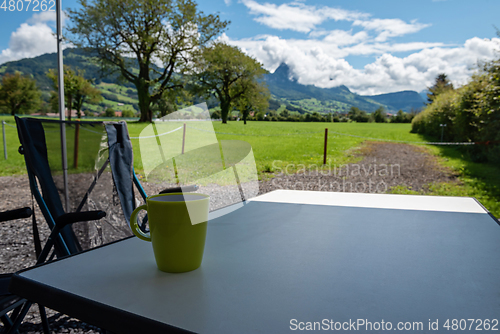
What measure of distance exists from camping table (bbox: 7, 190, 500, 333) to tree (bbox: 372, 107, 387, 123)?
2572 centimetres

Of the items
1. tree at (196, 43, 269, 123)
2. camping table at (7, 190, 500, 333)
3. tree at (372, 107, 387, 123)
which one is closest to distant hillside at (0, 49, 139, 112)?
tree at (196, 43, 269, 123)

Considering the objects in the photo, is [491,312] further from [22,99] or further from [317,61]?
[317,61]

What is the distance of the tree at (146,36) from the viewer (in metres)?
14.1

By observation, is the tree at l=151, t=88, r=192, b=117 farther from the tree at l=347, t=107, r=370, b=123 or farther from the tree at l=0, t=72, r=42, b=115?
the tree at l=347, t=107, r=370, b=123

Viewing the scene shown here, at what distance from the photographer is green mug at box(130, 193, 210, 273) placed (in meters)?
0.45

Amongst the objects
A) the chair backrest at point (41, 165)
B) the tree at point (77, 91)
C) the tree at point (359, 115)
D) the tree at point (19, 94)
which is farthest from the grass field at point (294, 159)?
the tree at point (359, 115)

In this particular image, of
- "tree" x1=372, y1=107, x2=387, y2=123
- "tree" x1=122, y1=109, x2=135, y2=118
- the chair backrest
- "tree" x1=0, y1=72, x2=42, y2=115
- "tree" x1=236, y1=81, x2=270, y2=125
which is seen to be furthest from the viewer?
"tree" x1=372, y1=107, x2=387, y2=123

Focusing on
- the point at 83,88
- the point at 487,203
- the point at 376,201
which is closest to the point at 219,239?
the point at 376,201

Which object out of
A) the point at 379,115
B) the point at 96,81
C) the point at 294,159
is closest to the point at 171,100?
the point at 96,81

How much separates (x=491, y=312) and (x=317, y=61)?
38103 millimetres

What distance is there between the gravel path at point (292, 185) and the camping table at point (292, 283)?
1145mm

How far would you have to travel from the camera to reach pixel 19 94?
9633 millimetres

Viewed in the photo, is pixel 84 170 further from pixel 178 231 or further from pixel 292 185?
pixel 292 185

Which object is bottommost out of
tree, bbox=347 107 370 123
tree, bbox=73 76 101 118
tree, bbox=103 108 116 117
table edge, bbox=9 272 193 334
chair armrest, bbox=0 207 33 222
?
chair armrest, bbox=0 207 33 222
